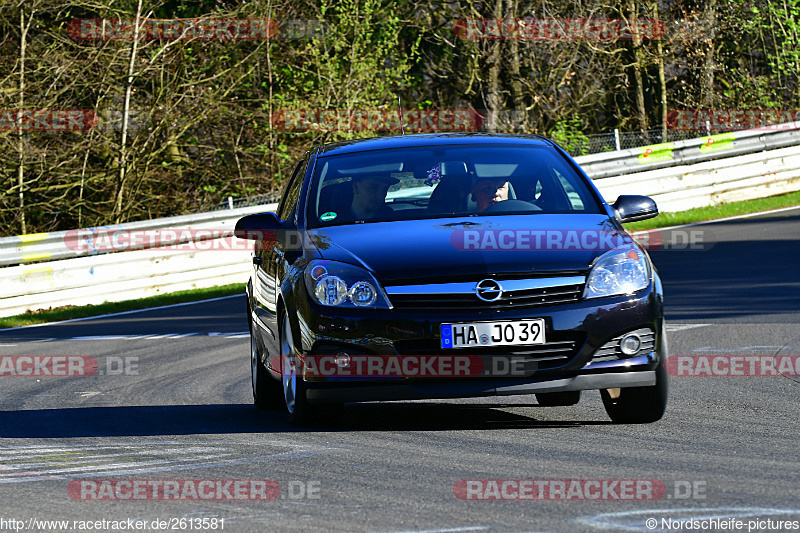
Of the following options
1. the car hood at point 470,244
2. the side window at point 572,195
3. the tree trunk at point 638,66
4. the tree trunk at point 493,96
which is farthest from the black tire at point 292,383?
the tree trunk at point 638,66

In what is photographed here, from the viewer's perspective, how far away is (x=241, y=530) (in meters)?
4.75

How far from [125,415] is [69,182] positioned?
15.9m

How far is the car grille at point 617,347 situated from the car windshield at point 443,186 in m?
1.06

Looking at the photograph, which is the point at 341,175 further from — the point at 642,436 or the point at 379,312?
the point at 642,436

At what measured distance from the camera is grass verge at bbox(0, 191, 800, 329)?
17.1 meters

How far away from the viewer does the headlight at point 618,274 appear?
6699 mm

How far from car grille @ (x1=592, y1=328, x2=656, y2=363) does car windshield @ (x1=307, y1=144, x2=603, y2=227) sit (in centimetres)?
106

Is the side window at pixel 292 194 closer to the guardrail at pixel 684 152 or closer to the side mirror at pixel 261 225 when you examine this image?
the side mirror at pixel 261 225

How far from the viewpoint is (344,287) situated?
265 inches

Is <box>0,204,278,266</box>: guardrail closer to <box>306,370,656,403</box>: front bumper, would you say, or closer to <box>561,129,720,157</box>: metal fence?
<box>561,129,720,157</box>: metal fence

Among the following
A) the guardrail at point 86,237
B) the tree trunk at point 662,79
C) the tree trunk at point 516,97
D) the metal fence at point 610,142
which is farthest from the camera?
the tree trunk at point 662,79

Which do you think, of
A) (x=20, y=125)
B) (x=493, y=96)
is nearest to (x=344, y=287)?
(x=20, y=125)

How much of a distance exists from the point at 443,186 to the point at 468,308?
4.69 ft

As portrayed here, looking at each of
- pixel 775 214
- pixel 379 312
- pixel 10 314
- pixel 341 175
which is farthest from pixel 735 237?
pixel 379 312
